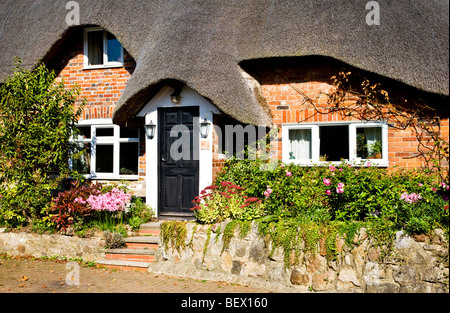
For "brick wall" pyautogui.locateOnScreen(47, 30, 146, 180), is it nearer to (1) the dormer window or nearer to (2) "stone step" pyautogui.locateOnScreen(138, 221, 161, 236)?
(1) the dormer window

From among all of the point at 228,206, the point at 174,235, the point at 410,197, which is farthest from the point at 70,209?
the point at 410,197

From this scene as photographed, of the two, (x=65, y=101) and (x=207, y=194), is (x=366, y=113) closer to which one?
(x=207, y=194)

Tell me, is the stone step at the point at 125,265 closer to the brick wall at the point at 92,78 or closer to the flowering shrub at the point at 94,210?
the flowering shrub at the point at 94,210

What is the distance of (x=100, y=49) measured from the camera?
10656 mm

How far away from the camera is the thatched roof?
7754 millimetres

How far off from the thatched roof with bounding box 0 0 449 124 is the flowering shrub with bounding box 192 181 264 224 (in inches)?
58.5

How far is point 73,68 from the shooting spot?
10695 millimetres

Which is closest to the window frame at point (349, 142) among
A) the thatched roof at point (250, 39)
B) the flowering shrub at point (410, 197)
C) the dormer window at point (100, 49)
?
the thatched roof at point (250, 39)

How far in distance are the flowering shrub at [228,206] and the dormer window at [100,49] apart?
4545mm

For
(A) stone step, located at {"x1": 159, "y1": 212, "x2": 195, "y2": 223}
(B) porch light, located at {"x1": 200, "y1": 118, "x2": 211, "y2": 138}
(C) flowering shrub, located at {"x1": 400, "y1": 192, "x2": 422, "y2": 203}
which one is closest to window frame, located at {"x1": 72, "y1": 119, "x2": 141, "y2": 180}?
(A) stone step, located at {"x1": 159, "y1": 212, "x2": 195, "y2": 223}

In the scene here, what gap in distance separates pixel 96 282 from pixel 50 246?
2.15 metres

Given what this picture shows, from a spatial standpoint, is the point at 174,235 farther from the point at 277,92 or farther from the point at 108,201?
the point at 277,92

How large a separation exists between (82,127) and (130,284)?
5167 millimetres
